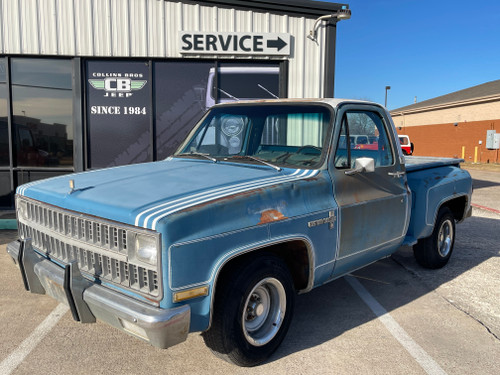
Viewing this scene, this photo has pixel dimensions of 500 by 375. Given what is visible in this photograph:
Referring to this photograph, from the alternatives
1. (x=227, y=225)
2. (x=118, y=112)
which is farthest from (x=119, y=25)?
(x=227, y=225)

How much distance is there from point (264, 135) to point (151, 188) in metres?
1.59

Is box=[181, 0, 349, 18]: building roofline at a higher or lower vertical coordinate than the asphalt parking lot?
higher

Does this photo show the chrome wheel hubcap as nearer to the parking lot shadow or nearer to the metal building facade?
the parking lot shadow

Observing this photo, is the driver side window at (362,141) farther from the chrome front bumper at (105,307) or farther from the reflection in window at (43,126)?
the reflection in window at (43,126)

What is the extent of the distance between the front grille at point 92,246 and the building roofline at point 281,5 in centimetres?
638

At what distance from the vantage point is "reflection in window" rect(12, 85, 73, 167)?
8727 mm

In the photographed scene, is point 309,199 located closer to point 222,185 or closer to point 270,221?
point 270,221

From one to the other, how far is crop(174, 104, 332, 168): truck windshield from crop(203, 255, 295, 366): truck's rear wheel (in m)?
0.97

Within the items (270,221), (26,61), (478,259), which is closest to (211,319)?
(270,221)

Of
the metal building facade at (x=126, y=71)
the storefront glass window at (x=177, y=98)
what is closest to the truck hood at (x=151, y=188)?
the storefront glass window at (x=177, y=98)

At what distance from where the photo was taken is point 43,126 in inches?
346

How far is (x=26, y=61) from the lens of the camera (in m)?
8.55

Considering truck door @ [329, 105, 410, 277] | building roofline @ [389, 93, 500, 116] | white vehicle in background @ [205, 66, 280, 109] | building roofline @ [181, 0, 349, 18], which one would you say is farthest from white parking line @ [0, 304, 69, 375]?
building roofline @ [389, 93, 500, 116]

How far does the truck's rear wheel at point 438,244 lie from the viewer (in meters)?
5.19
